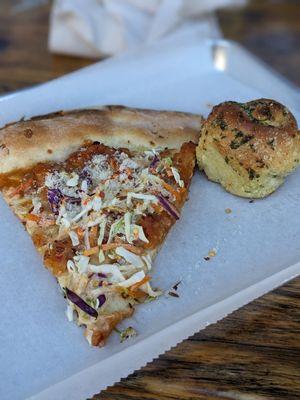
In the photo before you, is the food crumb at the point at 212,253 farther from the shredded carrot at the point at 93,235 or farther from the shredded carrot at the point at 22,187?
the shredded carrot at the point at 22,187

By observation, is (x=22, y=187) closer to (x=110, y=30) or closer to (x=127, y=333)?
(x=127, y=333)

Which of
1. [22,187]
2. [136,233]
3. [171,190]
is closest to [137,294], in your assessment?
[136,233]

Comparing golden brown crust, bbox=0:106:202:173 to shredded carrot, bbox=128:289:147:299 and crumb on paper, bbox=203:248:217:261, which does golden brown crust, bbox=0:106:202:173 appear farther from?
shredded carrot, bbox=128:289:147:299

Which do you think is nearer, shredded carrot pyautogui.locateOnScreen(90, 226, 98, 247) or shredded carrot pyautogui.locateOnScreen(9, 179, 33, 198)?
shredded carrot pyautogui.locateOnScreen(90, 226, 98, 247)

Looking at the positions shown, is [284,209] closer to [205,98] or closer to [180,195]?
[180,195]

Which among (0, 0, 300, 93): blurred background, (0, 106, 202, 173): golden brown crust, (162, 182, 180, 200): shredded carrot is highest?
(0, 0, 300, 93): blurred background

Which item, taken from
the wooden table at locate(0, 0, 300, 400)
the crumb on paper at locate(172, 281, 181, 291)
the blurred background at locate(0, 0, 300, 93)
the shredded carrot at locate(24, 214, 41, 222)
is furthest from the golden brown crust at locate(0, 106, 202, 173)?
the blurred background at locate(0, 0, 300, 93)
